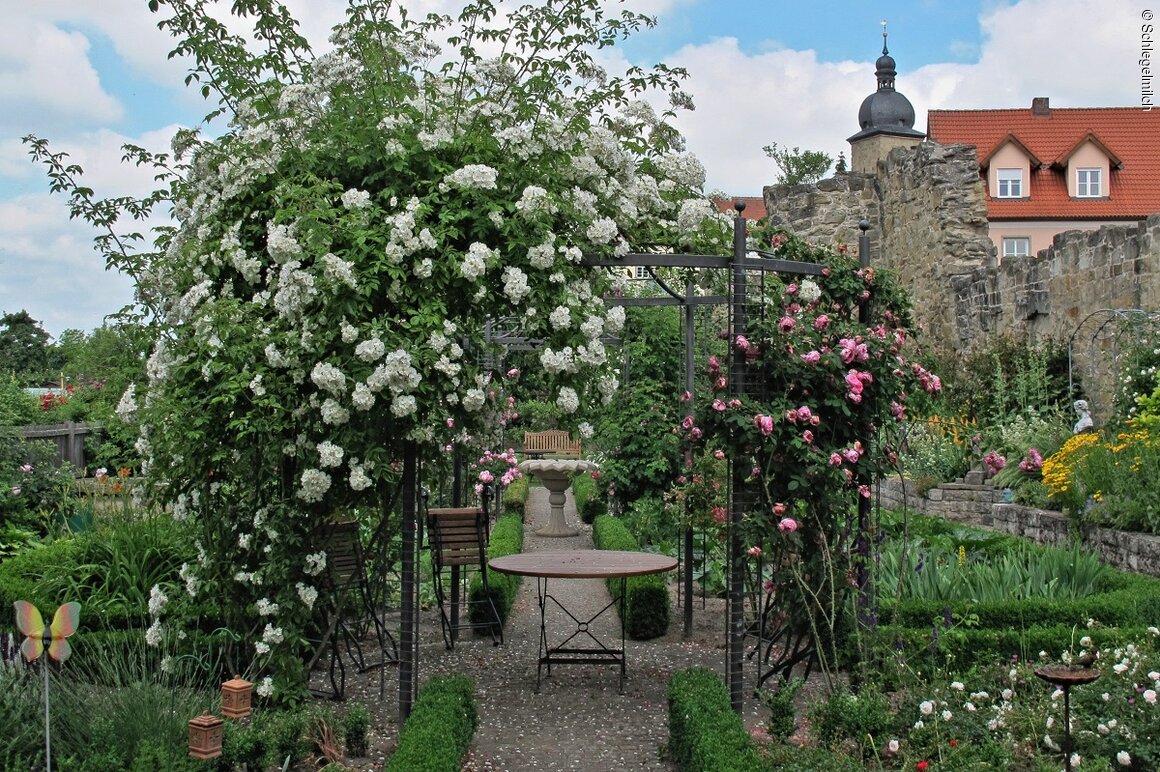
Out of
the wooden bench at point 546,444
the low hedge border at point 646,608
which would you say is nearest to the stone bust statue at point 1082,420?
the low hedge border at point 646,608

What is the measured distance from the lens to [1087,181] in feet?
105

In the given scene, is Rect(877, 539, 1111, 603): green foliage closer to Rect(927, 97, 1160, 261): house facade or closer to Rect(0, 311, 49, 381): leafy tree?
Rect(927, 97, 1160, 261): house facade

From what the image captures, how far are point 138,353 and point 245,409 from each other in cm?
113

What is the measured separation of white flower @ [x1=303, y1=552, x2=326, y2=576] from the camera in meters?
5.48

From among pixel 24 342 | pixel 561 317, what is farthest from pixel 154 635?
pixel 24 342

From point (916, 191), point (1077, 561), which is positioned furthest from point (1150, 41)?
point (1077, 561)

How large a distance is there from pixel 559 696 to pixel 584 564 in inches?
30.0

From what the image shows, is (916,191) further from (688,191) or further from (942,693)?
(942,693)

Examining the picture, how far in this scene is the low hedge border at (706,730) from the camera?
13.5 ft

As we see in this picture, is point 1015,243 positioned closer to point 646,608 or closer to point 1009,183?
point 1009,183

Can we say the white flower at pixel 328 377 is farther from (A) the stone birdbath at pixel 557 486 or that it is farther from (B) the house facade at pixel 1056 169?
(B) the house facade at pixel 1056 169

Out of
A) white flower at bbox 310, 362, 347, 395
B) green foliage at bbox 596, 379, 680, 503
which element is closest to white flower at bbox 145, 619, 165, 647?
white flower at bbox 310, 362, 347, 395

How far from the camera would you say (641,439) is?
12.9 metres

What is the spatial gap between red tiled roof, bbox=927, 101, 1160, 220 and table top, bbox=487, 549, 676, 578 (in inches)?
1077
